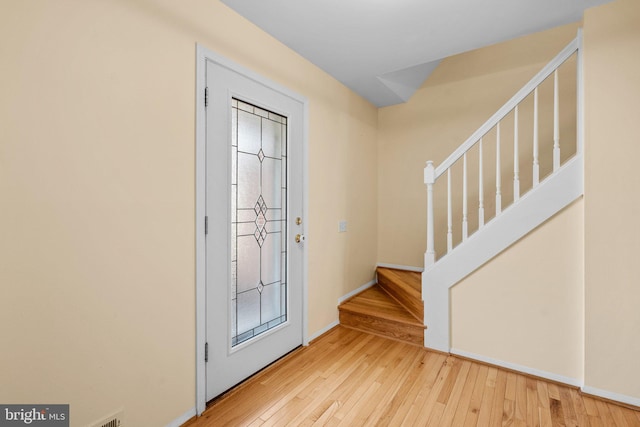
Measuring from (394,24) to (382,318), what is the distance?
7.78 feet

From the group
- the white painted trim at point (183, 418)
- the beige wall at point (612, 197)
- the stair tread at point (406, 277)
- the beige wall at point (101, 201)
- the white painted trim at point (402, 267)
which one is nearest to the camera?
the beige wall at point (101, 201)

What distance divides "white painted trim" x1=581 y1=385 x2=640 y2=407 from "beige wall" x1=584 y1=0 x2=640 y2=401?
2 cm

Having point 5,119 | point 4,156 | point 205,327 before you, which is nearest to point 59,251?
point 4,156

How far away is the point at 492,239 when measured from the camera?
221 cm

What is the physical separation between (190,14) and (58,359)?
70.5 inches

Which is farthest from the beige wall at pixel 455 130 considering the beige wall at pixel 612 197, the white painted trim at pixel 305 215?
the white painted trim at pixel 305 215

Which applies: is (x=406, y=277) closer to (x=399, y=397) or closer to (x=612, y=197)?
(x=399, y=397)

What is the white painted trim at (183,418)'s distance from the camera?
158 centimetres

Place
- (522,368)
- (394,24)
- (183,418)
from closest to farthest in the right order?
1. (183,418)
2. (394,24)
3. (522,368)

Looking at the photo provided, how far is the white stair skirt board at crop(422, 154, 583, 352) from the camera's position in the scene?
Answer: 1960mm

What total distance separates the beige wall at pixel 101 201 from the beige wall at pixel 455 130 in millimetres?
2313

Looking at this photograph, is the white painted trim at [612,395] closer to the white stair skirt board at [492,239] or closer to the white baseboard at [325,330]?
the white stair skirt board at [492,239]

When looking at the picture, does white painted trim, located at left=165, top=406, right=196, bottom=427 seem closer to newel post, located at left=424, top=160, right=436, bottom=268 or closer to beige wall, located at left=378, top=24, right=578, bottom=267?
newel post, located at left=424, top=160, right=436, bottom=268

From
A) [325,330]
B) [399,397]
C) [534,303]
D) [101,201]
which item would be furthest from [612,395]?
[101,201]
